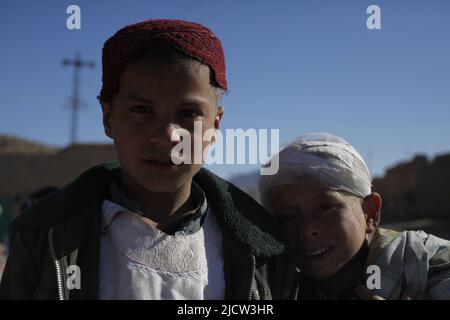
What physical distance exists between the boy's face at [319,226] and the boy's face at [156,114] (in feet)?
1.85

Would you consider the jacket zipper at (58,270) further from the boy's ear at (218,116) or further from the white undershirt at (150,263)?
the boy's ear at (218,116)

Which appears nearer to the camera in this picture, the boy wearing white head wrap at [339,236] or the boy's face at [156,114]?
the boy's face at [156,114]

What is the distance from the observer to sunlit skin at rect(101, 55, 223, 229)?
1746mm

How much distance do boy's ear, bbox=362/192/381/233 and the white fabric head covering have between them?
35 millimetres

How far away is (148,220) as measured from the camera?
1864 millimetres

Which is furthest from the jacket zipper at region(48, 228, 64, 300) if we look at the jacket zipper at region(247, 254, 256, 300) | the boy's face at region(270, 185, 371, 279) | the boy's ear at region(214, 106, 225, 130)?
the boy's face at region(270, 185, 371, 279)

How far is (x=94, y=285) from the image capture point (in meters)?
1.71

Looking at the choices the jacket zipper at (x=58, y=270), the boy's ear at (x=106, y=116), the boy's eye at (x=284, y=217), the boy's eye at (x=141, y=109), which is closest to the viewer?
the jacket zipper at (x=58, y=270)

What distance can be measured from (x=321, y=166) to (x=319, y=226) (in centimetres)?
26

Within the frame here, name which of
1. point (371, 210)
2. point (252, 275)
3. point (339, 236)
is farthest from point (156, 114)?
point (371, 210)

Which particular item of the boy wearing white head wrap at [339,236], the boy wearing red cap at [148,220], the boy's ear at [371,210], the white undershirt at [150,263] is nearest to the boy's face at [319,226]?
the boy wearing white head wrap at [339,236]

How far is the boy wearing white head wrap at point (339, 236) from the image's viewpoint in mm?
2084

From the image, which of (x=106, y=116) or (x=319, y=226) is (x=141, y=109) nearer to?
(x=106, y=116)
